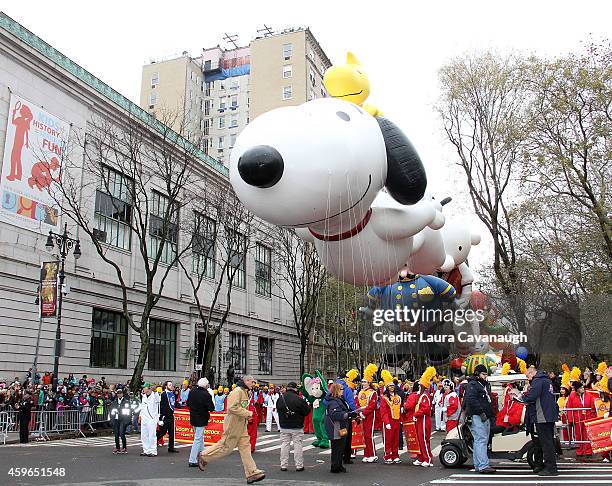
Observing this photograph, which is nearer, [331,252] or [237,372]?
[331,252]

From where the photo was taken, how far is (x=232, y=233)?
31.3 metres

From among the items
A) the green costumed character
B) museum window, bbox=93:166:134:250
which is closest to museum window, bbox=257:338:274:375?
museum window, bbox=93:166:134:250

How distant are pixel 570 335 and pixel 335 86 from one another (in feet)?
45.7

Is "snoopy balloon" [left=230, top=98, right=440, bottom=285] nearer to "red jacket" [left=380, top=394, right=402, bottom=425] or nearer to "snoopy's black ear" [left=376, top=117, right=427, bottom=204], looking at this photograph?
"snoopy's black ear" [left=376, top=117, right=427, bottom=204]

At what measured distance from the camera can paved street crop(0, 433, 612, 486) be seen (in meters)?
9.35

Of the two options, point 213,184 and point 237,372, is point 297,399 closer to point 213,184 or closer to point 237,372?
point 213,184

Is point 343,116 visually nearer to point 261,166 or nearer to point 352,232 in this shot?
point 261,166

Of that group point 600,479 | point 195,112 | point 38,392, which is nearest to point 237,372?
point 38,392

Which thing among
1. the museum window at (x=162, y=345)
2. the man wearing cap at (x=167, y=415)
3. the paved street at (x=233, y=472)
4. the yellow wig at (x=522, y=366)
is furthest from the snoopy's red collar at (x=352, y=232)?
the museum window at (x=162, y=345)

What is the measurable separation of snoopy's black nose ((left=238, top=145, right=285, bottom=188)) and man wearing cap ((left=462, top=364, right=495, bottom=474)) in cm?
511

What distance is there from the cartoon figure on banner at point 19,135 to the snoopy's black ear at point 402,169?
1907 cm

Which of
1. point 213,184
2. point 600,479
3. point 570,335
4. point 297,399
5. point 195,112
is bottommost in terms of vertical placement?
point 600,479

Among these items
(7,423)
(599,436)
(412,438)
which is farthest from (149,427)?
(599,436)

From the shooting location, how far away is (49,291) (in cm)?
2122
